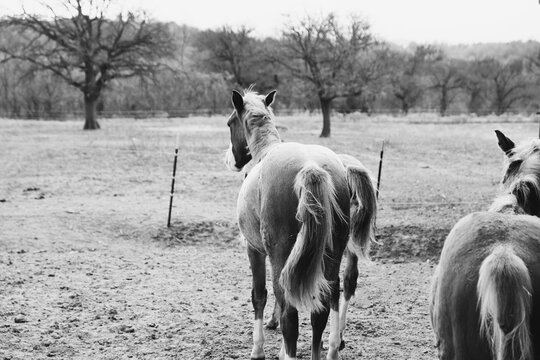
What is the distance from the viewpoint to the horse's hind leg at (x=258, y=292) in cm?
431

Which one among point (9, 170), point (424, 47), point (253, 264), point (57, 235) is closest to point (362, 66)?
point (9, 170)

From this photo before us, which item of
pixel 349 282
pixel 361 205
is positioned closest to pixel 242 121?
pixel 361 205

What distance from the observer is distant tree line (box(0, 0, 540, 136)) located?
97.7 feet

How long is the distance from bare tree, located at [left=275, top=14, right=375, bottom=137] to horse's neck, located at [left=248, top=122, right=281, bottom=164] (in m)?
22.4

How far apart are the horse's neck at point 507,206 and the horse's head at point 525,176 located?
0.07m

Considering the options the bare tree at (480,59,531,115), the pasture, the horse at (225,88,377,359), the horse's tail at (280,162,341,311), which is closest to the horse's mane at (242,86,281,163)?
the horse at (225,88,377,359)

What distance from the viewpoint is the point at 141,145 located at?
2039 centimetres

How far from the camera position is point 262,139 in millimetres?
4512

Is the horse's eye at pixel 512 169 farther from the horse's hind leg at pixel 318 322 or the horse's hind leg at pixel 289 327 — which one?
the horse's hind leg at pixel 289 327

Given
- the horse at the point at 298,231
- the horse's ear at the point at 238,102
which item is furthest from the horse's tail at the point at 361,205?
the horse's ear at the point at 238,102

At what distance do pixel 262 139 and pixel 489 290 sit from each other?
277 cm

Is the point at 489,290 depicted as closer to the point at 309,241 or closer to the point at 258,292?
the point at 309,241

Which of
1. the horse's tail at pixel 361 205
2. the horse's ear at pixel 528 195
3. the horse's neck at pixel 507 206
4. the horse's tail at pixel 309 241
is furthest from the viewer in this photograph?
the horse's tail at pixel 361 205

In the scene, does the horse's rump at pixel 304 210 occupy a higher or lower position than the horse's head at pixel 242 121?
lower
